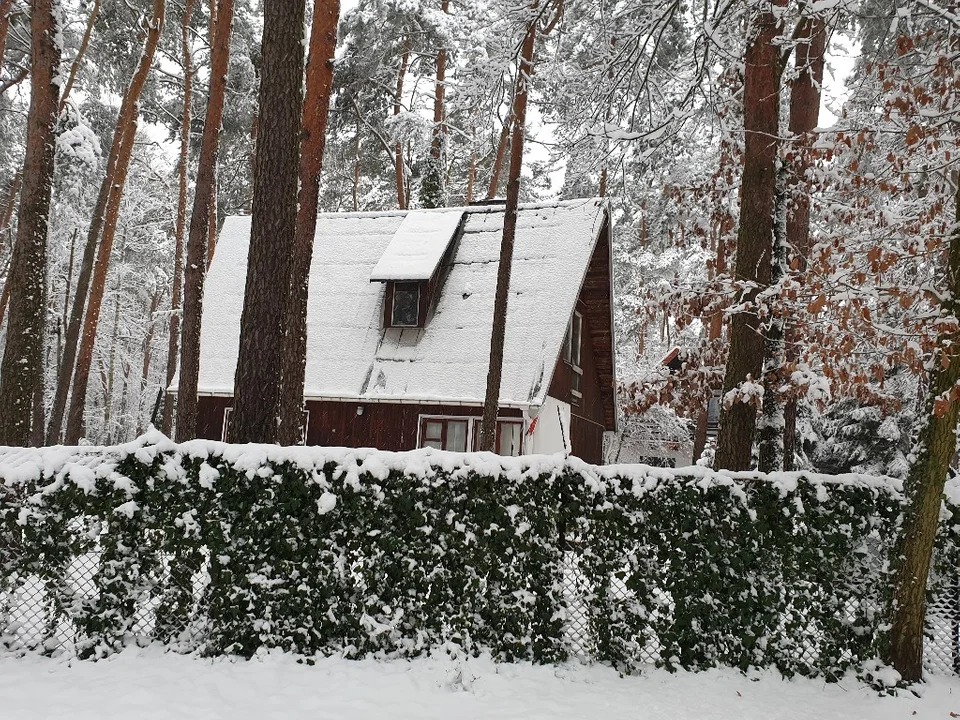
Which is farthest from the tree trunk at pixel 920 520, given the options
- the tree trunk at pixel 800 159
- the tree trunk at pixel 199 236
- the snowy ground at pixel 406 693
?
the tree trunk at pixel 199 236

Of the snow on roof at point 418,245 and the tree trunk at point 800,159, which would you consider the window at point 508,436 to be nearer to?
the snow on roof at point 418,245

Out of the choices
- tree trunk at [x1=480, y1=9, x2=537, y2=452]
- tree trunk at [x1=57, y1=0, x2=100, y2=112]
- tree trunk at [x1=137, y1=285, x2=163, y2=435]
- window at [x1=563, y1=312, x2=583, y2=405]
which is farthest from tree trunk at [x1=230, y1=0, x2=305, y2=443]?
tree trunk at [x1=137, y1=285, x2=163, y2=435]

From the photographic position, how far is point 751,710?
529 cm

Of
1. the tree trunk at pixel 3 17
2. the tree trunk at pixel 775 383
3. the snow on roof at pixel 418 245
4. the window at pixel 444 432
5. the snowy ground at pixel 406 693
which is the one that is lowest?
the snowy ground at pixel 406 693

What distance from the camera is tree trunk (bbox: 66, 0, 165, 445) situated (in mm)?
15008

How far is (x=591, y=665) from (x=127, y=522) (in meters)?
3.91

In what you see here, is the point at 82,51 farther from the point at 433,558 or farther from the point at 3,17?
the point at 433,558

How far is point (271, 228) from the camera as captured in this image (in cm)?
695

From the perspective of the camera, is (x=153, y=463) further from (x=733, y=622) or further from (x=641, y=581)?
(x=733, y=622)

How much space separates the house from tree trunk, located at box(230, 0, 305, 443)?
7906mm

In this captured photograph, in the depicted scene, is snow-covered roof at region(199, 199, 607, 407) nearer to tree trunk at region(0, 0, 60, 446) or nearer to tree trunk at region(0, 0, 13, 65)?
tree trunk at region(0, 0, 13, 65)

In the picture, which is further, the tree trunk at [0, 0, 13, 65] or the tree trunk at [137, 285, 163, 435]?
the tree trunk at [137, 285, 163, 435]

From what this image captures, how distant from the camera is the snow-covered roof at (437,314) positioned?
49.9 ft

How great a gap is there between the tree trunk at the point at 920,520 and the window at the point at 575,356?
11.7 m
